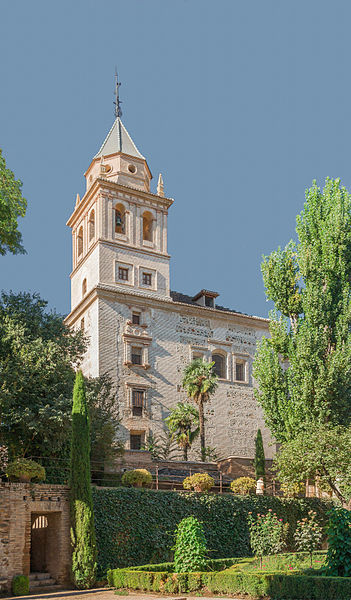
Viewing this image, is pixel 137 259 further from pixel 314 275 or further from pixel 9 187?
pixel 9 187

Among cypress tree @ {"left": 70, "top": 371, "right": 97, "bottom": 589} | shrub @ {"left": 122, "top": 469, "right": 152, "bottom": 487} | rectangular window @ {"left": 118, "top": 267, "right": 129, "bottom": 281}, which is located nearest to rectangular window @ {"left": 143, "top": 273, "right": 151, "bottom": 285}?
rectangular window @ {"left": 118, "top": 267, "right": 129, "bottom": 281}

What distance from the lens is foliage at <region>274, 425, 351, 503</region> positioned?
2291 centimetres

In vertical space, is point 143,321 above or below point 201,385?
above

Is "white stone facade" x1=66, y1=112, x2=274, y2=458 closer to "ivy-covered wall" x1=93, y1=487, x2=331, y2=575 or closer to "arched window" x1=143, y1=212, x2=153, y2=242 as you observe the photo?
"arched window" x1=143, y1=212, x2=153, y2=242

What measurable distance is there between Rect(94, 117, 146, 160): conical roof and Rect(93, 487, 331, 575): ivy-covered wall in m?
24.0

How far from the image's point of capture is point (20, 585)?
53.4 ft

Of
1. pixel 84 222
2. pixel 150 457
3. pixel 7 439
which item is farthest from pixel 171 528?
pixel 84 222

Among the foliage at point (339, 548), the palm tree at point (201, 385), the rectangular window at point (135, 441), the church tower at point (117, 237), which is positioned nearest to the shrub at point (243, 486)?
the palm tree at point (201, 385)

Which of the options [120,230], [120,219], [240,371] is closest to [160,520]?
[240,371]

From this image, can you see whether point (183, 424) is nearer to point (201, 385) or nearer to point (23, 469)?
point (201, 385)

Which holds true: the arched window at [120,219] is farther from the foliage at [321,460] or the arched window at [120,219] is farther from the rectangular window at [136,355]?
the foliage at [321,460]

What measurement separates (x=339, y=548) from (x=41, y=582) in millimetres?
8885

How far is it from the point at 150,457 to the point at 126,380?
18.4ft

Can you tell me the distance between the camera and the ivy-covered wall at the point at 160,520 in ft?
62.1
